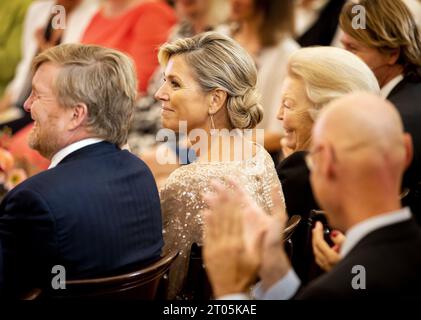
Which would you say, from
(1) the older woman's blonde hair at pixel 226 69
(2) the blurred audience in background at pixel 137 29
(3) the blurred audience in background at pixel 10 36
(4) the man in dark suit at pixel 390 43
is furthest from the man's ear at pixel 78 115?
(3) the blurred audience in background at pixel 10 36

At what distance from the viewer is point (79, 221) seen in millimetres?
2154

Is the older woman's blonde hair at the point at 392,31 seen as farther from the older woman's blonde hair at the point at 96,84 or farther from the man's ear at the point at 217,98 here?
the older woman's blonde hair at the point at 96,84

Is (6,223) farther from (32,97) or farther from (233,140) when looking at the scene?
(233,140)

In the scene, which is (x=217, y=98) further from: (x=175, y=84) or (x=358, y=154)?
(x=358, y=154)

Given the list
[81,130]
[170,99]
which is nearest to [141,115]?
[170,99]

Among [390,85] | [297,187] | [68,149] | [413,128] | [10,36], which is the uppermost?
[10,36]

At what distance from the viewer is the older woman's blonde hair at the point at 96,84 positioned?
7.80 feet

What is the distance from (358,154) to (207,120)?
1217 mm

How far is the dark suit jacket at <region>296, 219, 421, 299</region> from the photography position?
159cm

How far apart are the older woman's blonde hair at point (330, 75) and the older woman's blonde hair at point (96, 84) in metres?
0.76

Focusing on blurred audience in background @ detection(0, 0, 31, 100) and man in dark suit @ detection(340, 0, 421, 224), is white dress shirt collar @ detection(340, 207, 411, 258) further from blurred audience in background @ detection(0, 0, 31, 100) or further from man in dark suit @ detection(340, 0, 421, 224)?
blurred audience in background @ detection(0, 0, 31, 100)

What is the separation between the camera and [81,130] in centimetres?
238

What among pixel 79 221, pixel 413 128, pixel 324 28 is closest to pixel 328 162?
pixel 79 221

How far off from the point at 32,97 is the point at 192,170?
55cm
